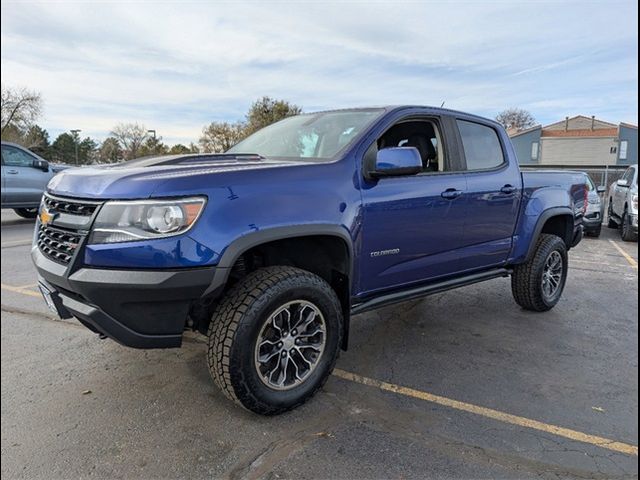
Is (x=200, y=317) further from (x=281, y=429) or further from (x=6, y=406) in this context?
(x=6, y=406)

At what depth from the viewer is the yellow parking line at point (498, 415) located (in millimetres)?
2689

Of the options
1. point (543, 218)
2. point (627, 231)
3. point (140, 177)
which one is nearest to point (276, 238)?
point (140, 177)

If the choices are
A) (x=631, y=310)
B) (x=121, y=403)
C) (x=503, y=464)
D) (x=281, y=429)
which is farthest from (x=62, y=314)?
(x=631, y=310)

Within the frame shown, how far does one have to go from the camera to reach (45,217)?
285cm

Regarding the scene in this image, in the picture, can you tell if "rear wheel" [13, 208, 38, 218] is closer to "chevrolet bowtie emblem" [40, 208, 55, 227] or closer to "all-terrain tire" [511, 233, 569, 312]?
"chevrolet bowtie emblem" [40, 208, 55, 227]

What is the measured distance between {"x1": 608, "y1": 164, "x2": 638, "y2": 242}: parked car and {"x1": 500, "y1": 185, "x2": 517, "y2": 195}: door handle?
289 inches

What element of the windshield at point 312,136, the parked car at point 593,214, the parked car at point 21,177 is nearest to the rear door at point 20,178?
the parked car at point 21,177

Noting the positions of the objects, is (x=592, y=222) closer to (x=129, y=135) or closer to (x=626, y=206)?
(x=626, y=206)

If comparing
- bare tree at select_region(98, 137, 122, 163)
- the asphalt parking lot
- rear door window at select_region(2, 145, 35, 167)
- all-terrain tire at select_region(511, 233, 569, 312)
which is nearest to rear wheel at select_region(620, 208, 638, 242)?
all-terrain tire at select_region(511, 233, 569, 312)

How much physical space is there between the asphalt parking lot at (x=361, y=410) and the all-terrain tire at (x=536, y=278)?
36 centimetres

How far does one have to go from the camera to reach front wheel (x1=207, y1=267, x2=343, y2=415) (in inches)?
102

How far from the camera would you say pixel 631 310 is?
529cm

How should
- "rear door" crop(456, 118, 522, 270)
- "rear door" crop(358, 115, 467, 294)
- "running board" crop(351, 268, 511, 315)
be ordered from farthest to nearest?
"rear door" crop(456, 118, 522, 270) → "running board" crop(351, 268, 511, 315) → "rear door" crop(358, 115, 467, 294)

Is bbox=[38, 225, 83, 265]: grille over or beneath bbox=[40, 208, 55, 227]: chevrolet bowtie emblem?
beneath
